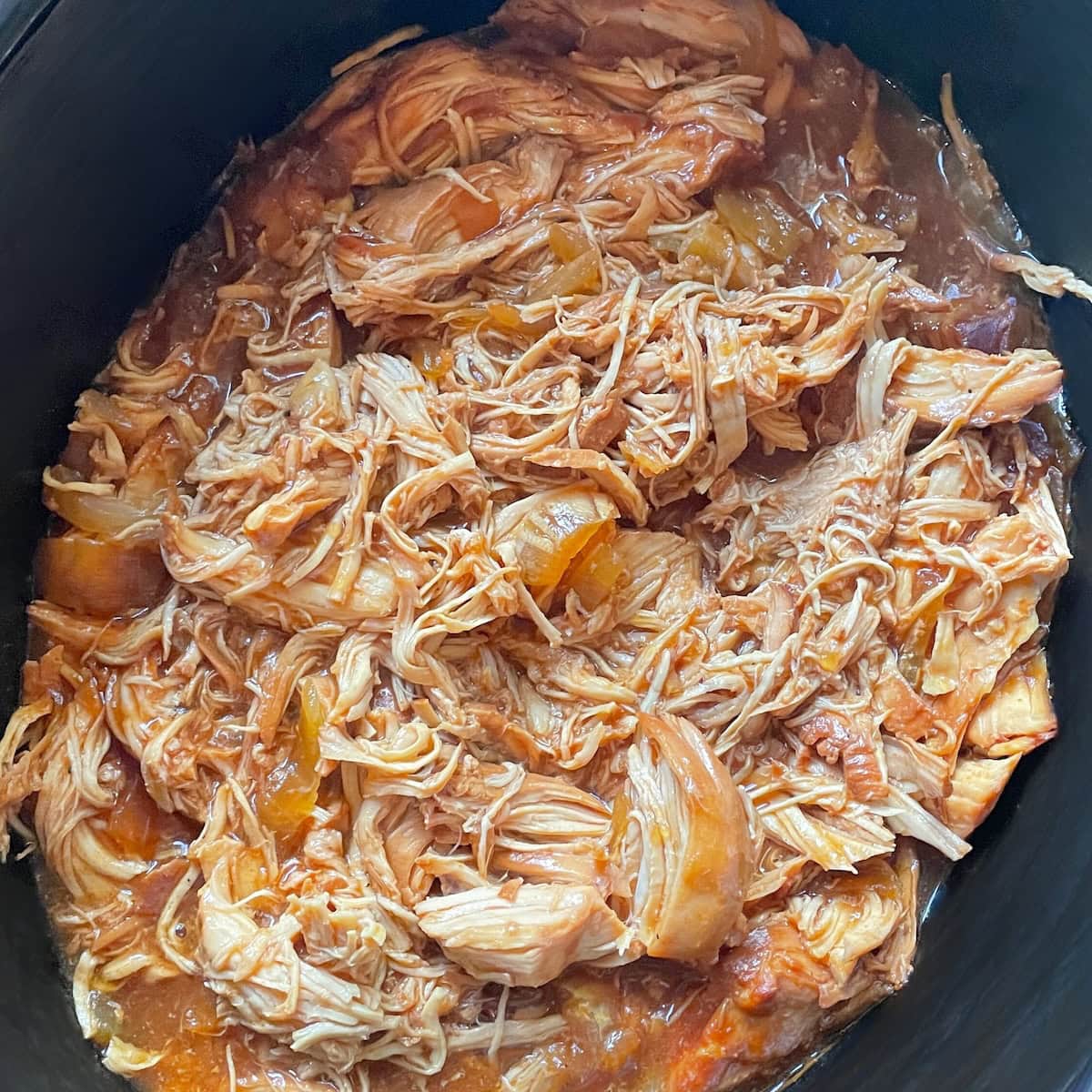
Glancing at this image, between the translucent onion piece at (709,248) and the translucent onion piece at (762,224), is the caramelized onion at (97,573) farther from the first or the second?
the translucent onion piece at (762,224)

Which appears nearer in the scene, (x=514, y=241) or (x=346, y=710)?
(x=346, y=710)

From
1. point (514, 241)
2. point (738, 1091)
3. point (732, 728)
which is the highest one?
point (514, 241)

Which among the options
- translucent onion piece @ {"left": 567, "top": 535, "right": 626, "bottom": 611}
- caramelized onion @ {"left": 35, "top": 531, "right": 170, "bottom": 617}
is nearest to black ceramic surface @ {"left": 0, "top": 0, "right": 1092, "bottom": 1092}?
caramelized onion @ {"left": 35, "top": 531, "right": 170, "bottom": 617}

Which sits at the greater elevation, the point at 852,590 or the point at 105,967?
the point at 852,590

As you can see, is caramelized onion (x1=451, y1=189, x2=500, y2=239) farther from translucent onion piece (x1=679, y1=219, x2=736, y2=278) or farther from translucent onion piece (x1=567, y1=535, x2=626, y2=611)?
translucent onion piece (x1=567, y1=535, x2=626, y2=611)

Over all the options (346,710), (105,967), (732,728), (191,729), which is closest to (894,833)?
A: (732,728)

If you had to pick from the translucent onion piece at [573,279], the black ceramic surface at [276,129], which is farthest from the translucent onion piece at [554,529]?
the black ceramic surface at [276,129]

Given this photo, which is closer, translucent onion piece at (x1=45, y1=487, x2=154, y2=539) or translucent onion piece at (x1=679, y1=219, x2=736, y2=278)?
translucent onion piece at (x1=45, y1=487, x2=154, y2=539)

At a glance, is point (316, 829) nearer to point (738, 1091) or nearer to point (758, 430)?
point (738, 1091)
